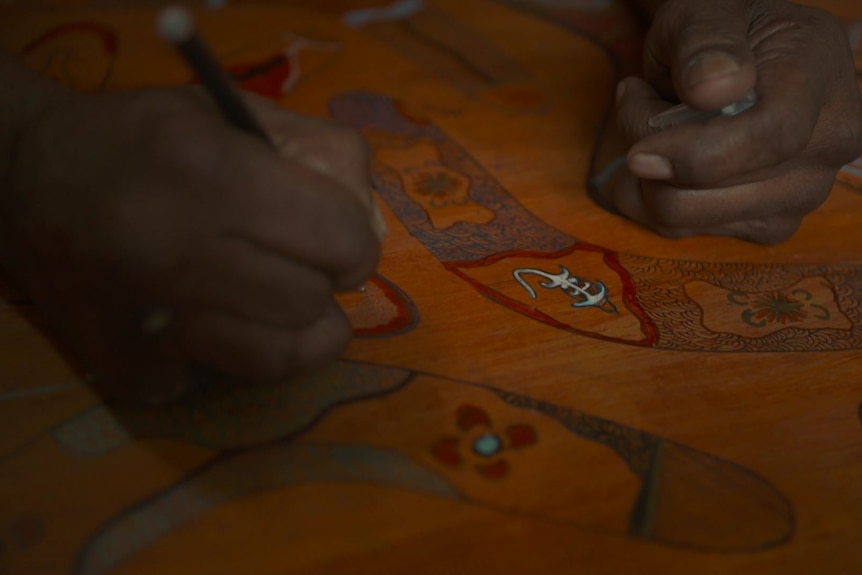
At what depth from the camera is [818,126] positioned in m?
0.71

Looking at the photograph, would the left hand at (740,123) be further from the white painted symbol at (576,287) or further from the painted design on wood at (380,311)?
the painted design on wood at (380,311)

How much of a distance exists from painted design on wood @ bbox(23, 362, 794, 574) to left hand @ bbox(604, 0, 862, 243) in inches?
10.5

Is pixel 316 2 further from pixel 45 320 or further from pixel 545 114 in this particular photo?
pixel 45 320

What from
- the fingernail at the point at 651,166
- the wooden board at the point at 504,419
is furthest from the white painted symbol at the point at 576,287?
the fingernail at the point at 651,166

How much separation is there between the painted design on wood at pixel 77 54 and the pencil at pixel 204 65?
566 millimetres

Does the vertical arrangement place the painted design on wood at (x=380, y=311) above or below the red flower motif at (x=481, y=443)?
above

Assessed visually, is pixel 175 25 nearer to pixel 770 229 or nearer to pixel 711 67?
pixel 711 67

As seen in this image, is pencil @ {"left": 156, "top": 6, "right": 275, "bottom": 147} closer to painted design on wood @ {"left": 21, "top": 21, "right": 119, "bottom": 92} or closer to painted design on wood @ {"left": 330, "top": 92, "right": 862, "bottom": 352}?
painted design on wood @ {"left": 330, "top": 92, "right": 862, "bottom": 352}

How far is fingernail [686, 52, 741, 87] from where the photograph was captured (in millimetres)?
598

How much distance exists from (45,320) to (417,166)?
0.41 metres

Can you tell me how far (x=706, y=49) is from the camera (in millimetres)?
625

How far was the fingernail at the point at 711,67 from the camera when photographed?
60cm

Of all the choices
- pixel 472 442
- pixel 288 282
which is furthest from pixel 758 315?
pixel 288 282

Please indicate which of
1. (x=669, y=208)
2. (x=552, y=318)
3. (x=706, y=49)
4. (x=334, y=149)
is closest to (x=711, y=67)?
(x=706, y=49)
